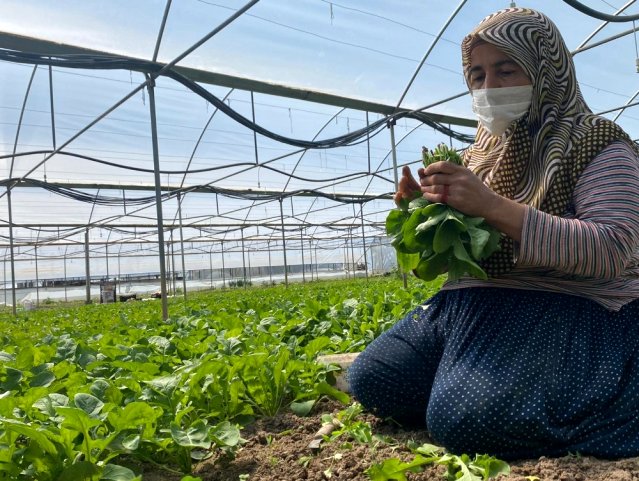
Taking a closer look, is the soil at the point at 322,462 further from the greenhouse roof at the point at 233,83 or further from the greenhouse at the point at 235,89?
the greenhouse roof at the point at 233,83

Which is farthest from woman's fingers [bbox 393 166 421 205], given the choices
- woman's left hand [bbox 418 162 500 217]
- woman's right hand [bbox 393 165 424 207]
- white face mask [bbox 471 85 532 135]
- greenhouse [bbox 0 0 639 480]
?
greenhouse [bbox 0 0 639 480]

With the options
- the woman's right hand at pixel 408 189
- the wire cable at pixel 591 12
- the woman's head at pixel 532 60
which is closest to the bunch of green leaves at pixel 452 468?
the woman's right hand at pixel 408 189

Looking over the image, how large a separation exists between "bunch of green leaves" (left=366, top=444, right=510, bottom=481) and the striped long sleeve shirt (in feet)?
1.63

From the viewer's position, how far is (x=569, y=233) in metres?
1.31

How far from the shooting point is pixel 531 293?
1492mm

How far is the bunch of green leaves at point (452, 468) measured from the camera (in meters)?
1.11

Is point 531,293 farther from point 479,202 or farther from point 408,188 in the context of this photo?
point 408,188

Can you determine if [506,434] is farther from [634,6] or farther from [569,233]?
[634,6]

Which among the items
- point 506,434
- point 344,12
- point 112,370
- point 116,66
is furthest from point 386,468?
point 344,12

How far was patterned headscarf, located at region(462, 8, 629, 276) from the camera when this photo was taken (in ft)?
4.76

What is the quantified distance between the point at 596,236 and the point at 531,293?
0.88 feet

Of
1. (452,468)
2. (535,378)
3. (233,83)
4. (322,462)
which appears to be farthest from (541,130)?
(233,83)

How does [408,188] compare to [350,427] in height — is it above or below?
above

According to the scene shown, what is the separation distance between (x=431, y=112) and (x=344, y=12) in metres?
2.90
